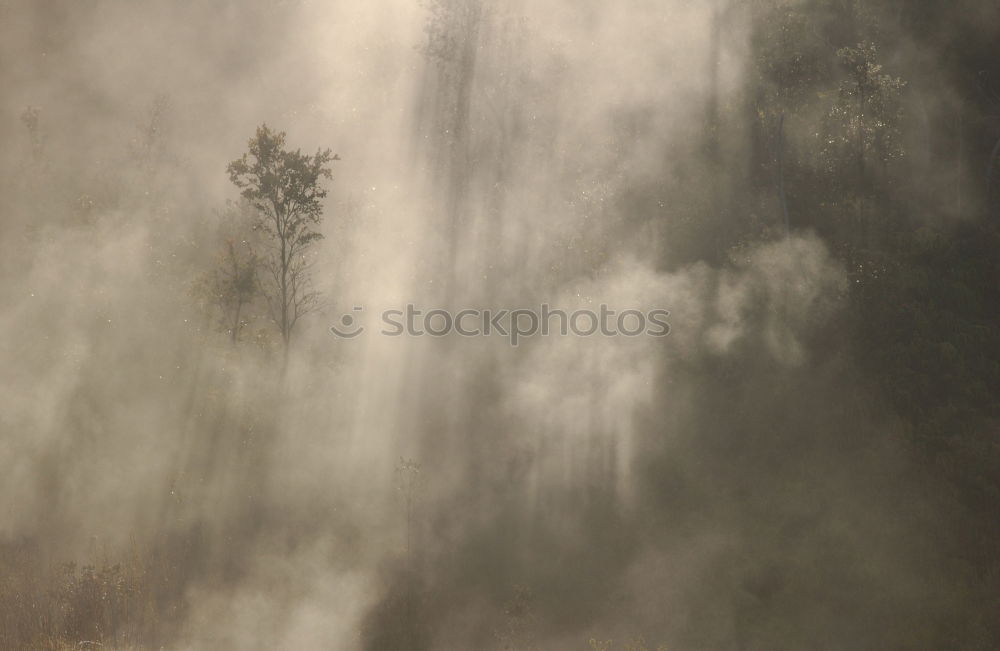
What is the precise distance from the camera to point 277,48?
843 inches

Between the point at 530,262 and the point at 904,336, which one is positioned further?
the point at 530,262

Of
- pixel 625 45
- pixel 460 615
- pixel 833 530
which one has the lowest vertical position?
pixel 460 615

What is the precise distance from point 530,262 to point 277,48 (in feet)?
33.7

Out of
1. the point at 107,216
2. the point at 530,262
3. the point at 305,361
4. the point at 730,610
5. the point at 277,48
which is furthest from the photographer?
the point at 277,48

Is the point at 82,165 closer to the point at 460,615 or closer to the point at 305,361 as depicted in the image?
the point at 305,361

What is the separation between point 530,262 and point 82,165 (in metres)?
11.6

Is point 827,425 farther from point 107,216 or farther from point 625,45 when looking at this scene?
point 107,216

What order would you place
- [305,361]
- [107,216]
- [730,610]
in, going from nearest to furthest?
1. [730,610]
2. [305,361]
3. [107,216]

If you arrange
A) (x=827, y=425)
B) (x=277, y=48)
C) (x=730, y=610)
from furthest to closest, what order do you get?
1. (x=277, y=48)
2. (x=827, y=425)
3. (x=730, y=610)

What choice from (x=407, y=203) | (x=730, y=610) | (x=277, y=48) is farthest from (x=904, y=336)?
(x=277, y=48)

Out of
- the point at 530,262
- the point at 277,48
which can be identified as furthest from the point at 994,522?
the point at 277,48

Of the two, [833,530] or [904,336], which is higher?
[904,336]

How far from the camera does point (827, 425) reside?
1330cm

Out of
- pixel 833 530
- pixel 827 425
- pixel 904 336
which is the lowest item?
pixel 833 530
